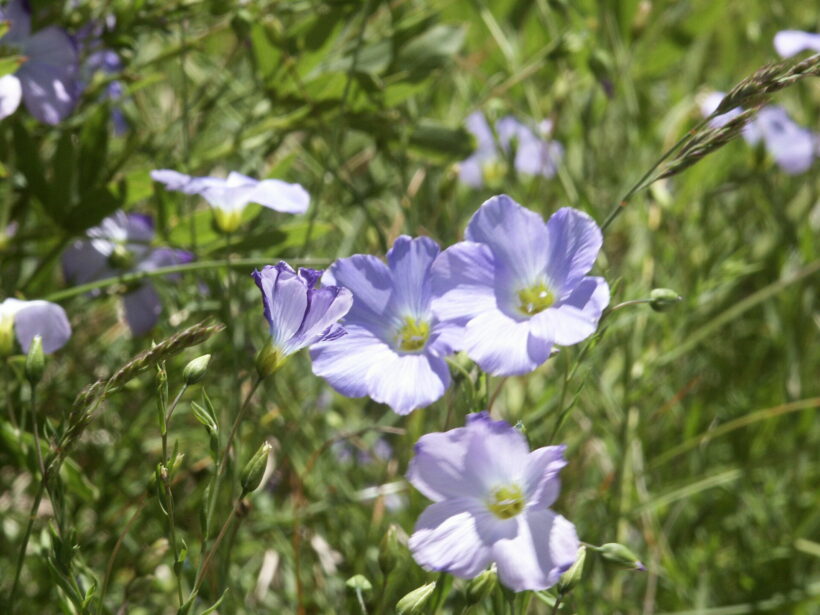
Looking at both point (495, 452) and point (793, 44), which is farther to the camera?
point (793, 44)

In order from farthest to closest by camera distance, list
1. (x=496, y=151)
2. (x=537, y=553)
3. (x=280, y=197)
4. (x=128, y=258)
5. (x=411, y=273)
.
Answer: (x=496, y=151) → (x=128, y=258) → (x=280, y=197) → (x=411, y=273) → (x=537, y=553)

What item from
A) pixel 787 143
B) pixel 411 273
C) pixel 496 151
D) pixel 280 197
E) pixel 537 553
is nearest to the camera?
pixel 537 553

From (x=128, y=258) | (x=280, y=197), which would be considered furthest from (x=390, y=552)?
(x=128, y=258)

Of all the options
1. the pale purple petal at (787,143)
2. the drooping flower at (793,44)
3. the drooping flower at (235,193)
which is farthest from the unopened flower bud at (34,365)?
the pale purple petal at (787,143)

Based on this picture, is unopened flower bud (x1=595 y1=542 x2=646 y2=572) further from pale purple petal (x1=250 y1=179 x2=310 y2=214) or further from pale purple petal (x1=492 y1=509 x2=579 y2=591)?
pale purple petal (x1=250 y1=179 x2=310 y2=214)

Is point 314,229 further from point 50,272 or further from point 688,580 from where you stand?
point 688,580

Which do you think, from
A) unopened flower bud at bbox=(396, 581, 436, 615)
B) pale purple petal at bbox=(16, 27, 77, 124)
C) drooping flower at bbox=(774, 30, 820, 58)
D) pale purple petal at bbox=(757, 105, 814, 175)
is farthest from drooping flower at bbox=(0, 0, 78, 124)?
pale purple petal at bbox=(757, 105, 814, 175)

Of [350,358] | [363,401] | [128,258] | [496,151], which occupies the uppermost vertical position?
[350,358]

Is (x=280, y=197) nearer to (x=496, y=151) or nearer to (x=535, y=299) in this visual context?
(x=535, y=299)
